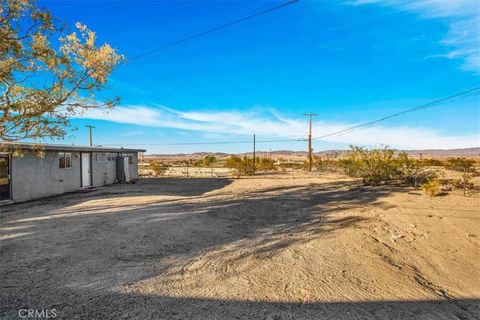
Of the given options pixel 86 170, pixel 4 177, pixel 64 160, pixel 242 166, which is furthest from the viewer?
pixel 242 166

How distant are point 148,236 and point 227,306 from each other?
14.0ft

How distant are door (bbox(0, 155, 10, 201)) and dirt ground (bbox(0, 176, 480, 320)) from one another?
2.69m

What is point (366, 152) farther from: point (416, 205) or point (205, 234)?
point (205, 234)

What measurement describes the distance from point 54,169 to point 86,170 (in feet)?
11.1

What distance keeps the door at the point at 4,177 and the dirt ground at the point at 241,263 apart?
8.83 ft

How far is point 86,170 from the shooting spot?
19.9 metres

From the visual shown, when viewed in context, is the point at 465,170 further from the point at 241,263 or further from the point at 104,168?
the point at 104,168

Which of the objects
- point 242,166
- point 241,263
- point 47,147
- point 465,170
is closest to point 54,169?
point 47,147

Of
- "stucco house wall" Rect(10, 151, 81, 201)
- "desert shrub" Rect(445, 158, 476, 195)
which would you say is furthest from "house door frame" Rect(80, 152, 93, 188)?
"desert shrub" Rect(445, 158, 476, 195)

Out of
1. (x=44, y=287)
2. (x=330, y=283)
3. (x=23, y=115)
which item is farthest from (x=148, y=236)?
(x=330, y=283)

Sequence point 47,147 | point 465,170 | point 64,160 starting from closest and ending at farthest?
point 47,147 → point 64,160 → point 465,170

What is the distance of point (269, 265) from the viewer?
608 centimetres

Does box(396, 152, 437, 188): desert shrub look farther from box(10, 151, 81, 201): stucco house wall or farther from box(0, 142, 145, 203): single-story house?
box(10, 151, 81, 201): stucco house wall

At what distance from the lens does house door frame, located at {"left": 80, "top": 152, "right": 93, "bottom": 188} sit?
63.1 ft
